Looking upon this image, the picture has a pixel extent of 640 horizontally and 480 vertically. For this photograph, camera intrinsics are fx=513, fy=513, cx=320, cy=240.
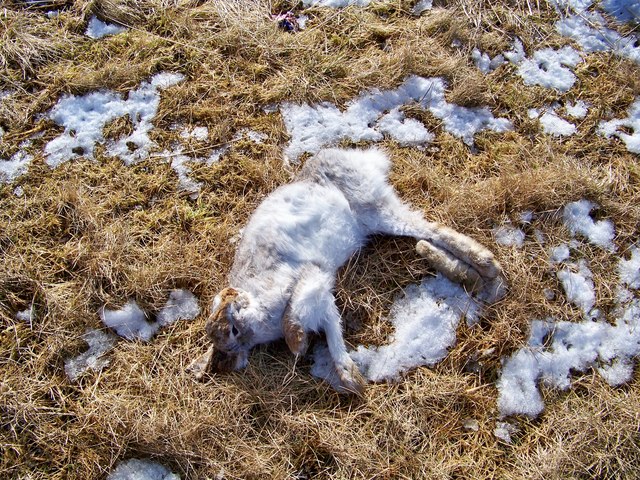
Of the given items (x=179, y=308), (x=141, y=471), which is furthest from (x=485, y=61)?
(x=141, y=471)

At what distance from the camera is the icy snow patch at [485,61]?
16.5ft

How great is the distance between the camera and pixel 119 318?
4.11 meters

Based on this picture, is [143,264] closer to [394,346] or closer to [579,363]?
[394,346]

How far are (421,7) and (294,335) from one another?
148 inches

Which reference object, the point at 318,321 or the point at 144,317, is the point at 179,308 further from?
the point at 318,321

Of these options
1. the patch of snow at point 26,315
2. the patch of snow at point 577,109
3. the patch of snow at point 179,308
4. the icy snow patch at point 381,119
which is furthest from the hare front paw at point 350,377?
the patch of snow at point 577,109

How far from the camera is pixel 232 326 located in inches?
145

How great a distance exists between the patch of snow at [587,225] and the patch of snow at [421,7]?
2565mm

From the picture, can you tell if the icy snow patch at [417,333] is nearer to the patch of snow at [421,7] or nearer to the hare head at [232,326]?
the hare head at [232,326]

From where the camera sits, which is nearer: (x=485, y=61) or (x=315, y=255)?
(x=315, y=255)

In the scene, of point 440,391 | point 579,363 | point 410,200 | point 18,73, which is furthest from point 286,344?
point 18,73

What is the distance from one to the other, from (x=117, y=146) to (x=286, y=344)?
2.51 meters

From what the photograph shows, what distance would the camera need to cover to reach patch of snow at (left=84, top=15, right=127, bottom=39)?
537cm

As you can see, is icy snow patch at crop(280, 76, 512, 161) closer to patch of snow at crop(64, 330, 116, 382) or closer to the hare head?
the hare head
